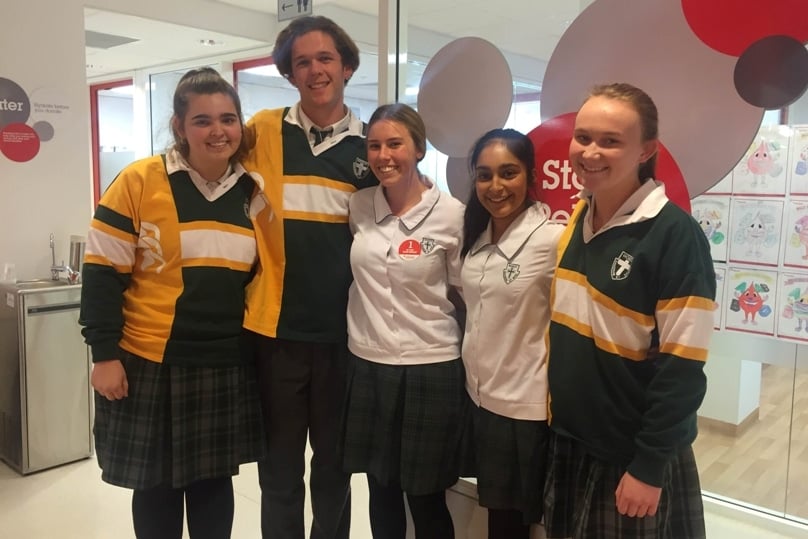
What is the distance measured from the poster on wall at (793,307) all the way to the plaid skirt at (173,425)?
6.44ft

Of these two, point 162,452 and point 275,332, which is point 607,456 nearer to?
point 275,332

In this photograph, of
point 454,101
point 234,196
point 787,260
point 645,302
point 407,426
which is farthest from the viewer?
point 787,260

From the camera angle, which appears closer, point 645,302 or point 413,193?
point 645,302

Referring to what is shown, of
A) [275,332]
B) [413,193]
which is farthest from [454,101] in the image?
[275,332]

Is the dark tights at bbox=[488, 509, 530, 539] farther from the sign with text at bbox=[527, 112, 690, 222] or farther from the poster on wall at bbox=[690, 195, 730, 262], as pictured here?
the poster on wall at bbox=[690, 195, 730, 262]

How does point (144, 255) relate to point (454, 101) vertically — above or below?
below

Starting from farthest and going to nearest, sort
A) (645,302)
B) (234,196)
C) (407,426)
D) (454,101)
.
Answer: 1. (454,101)
2. (234,196)
3. (407,426)
4. (645,302)

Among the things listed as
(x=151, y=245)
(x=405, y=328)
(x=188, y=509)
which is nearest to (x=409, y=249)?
(x=405, y=328)

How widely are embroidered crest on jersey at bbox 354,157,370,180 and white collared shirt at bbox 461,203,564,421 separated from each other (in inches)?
17.2

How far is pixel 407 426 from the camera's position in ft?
5.43

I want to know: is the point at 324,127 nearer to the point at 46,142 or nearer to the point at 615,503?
the point at 615,503

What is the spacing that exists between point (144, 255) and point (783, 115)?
176 cm

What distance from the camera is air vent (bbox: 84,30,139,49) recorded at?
554 cm

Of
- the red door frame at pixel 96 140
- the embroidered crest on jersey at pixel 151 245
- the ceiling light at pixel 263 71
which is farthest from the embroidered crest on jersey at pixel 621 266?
the red door frame at pixel 96 140
